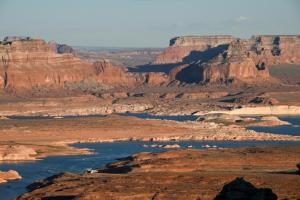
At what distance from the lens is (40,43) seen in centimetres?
19538

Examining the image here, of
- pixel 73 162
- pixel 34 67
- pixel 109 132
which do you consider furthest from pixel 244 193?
pixel 34 67

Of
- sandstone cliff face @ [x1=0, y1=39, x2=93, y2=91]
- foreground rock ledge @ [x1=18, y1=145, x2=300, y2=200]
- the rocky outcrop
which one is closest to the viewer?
the rocky outcrop

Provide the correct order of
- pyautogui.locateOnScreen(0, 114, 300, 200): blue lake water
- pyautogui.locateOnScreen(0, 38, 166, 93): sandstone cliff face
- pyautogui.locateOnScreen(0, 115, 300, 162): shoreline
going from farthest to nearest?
pyautogui.locateOnScreen(0, 38, 166, 93): sandstone cliff face, pyautogui.locateOnScreen(0, 115, 300, 162): shoreline, pyautogui.locateOnScreen(0, 114, 300, 200): blue lake water

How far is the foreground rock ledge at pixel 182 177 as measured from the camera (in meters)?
53.6

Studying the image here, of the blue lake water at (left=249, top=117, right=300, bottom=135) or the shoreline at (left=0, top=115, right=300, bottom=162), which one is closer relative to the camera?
the shoreline at (left=0, top=115, right=300, bottom=162)

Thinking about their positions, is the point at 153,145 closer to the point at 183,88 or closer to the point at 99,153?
the point at 99,153

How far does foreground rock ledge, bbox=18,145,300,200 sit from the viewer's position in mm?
53562

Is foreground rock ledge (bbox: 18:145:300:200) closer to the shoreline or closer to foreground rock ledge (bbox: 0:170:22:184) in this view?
foreground rock ledge (bbox: 0:170:22:184)

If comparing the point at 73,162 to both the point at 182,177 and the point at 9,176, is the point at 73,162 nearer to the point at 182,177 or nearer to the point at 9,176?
the point at 9,176

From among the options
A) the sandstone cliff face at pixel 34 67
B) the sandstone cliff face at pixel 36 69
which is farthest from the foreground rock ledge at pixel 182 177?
the sandstone cliff face at pixel 34 67

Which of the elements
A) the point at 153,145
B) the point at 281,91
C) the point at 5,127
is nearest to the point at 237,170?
the point at 153,145

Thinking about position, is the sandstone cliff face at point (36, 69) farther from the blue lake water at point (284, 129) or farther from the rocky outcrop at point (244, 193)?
the rocky outcrop at point (244, 193)

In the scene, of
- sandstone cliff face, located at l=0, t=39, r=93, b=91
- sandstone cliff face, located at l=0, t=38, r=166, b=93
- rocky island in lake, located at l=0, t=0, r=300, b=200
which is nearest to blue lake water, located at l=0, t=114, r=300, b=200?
rocky island in lake, located at l=0, t=0, r=300, b=200

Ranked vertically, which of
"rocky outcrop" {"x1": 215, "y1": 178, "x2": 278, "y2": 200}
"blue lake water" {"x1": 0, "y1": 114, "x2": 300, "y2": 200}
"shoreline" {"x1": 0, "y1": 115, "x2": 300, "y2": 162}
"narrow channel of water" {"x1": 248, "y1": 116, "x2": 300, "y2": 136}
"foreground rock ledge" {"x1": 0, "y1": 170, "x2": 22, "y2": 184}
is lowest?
"narrow channel of water" {"x1": 248, "y1": 116, "x2": 300, "y2": 136}
